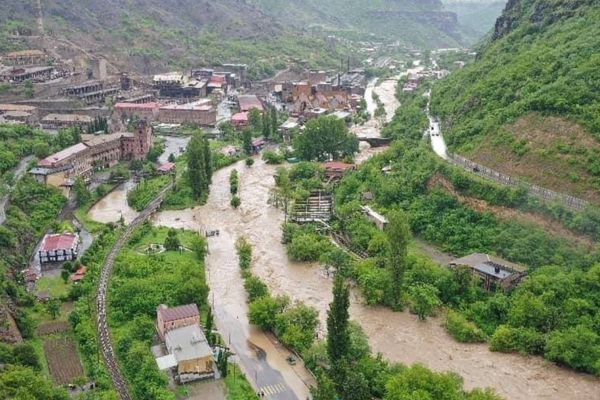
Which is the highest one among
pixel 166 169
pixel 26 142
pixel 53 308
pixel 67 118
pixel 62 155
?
pixel 67 118

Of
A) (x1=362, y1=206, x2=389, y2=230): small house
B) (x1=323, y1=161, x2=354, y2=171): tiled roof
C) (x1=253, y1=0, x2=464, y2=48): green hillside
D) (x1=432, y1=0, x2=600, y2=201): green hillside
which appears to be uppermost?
(x1=253, y1=0, x2=464, y2=48): green hillside

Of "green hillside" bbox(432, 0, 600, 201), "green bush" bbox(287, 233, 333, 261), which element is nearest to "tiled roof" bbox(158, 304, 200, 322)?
"green bush" bbox(287, 233, 333, 261)

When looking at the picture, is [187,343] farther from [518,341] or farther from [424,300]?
[518,341]

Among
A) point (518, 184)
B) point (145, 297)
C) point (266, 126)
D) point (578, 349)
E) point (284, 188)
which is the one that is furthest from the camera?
point (266, 126)

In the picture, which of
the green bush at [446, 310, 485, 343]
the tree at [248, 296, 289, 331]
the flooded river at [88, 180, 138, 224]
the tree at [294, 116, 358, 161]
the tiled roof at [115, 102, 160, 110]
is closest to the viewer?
the green bush at [446, 310, 485, 343]

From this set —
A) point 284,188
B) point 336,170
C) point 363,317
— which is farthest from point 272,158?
point 363,317

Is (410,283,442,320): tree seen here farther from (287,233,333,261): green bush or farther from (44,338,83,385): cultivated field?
(44,338,83,385): cultivated field

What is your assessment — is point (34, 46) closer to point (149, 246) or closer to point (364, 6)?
point (149, 246)
